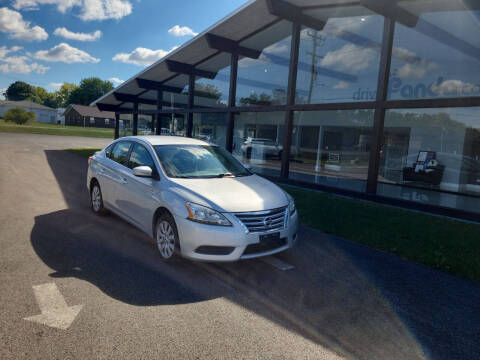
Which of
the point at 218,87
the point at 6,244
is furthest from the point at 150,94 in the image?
the point at 6,244

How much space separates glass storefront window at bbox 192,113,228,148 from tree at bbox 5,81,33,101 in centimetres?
14279

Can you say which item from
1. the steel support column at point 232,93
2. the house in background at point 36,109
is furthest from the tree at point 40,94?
the steel support column at point 232,93

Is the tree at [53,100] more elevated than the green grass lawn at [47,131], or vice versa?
the tree at [53,100]

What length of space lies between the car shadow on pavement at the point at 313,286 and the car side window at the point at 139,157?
1.16 m

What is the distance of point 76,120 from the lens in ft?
299

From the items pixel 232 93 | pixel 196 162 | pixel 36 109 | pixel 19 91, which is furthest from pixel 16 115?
pixel 19 91

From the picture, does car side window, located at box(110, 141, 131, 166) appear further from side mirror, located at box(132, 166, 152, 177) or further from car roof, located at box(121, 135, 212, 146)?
side mirror, located at box(132, 166, 152, 177)

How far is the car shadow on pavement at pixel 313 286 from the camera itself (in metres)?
3.26

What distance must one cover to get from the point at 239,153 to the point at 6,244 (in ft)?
36.1

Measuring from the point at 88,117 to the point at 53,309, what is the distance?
93.4m

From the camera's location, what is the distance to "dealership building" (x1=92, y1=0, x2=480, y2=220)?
32.1 feet

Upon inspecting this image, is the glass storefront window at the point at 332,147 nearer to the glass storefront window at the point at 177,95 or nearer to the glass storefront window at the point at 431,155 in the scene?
the glass storefront window at the point at 431,155

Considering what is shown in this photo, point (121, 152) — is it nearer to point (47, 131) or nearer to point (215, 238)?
point (215, 238)

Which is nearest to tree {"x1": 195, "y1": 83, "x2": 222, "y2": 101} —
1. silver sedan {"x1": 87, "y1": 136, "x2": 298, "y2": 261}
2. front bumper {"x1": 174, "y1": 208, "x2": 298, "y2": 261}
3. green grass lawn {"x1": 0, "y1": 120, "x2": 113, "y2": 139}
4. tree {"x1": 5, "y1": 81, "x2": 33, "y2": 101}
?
silver sedan {"x1": 87, "y1": 136, "x2": 298, "y2": 261}
